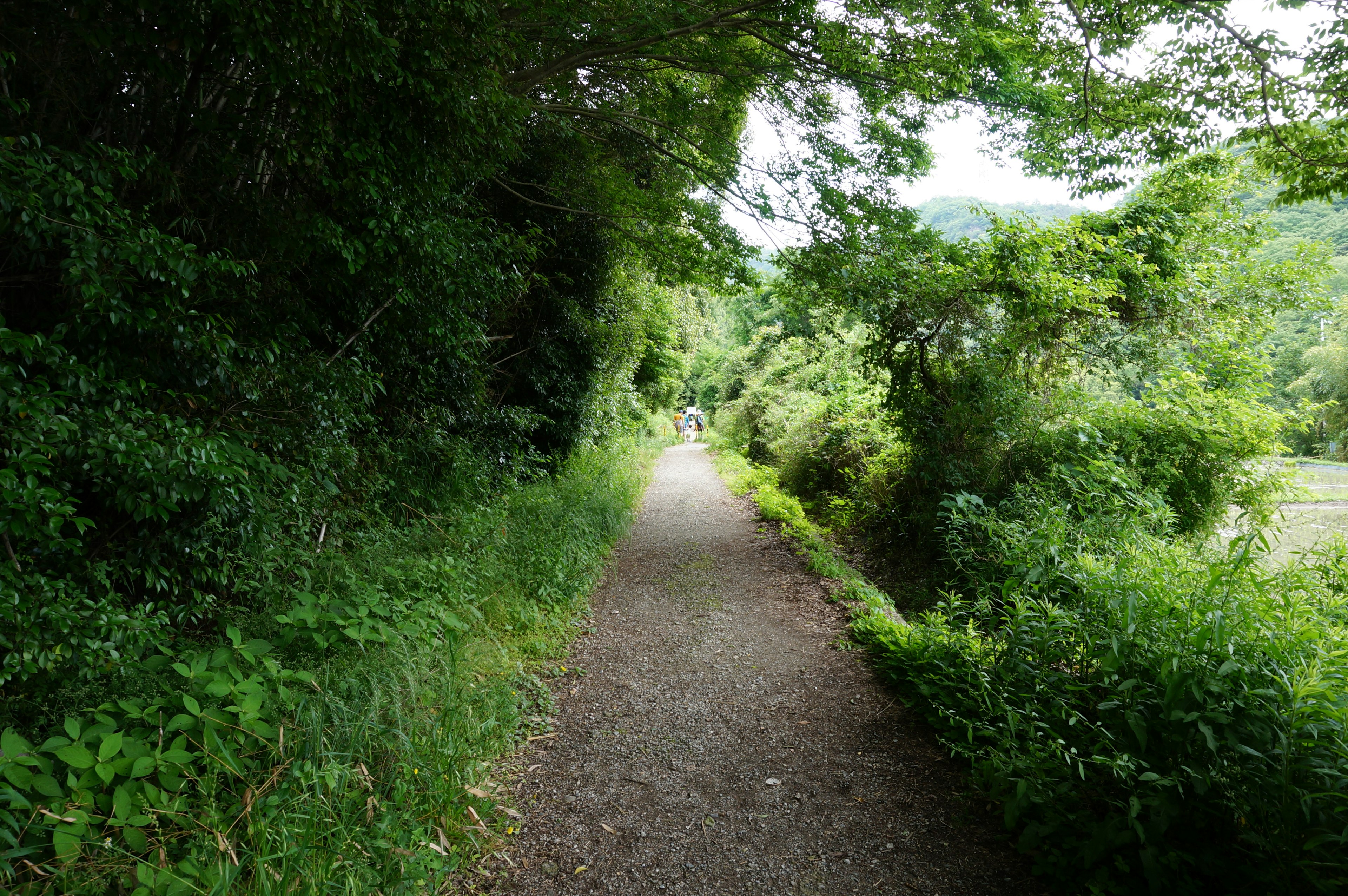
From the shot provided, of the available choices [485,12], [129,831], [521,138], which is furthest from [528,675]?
[521,138]

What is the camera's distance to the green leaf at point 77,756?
1995mm

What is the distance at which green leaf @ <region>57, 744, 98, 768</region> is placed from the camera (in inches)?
78.5

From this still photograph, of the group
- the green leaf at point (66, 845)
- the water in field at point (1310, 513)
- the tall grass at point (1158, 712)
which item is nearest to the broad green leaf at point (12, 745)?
the green leaf at point (66, 845)

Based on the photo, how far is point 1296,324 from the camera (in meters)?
24.9

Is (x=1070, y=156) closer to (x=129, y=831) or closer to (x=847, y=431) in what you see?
(x=847, y=431)

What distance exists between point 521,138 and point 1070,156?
652cm

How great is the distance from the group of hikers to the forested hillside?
2474 cm

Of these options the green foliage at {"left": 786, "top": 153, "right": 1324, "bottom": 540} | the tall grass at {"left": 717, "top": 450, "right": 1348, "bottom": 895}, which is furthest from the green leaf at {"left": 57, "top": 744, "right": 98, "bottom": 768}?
the green foliage at {"left": 786, "top": 153, "right": 1324, "bottom": 540}

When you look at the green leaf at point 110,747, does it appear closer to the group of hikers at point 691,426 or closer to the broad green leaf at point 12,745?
the broad green leaf at point 12,745

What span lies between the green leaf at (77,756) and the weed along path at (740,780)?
1536 millimetres

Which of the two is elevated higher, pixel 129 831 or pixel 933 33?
pixel 933 33

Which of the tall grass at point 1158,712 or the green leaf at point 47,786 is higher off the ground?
the tall grass at point 1158,712

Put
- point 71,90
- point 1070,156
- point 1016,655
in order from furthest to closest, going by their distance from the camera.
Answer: point 1070,156 < point 1016,655 < point 71,90

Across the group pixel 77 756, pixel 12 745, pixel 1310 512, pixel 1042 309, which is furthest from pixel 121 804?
pixel 1310 512
